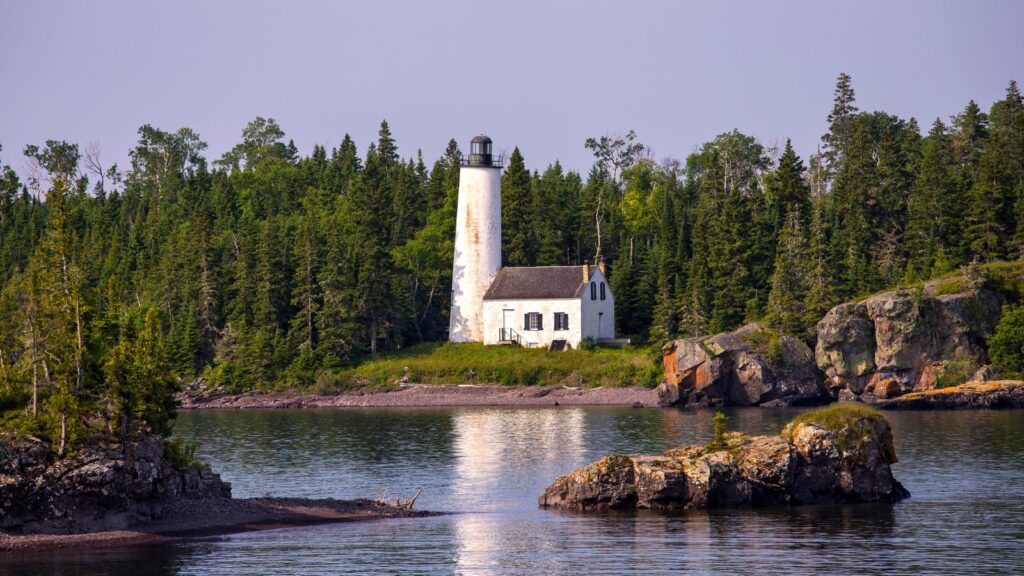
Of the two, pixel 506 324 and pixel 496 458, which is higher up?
pixel 506 324

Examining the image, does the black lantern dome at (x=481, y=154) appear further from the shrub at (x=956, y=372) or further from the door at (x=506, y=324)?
the shrub at (x=956, y=372)

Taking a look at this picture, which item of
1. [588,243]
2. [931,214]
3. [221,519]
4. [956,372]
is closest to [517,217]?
[588,243]

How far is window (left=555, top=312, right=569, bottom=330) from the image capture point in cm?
8675

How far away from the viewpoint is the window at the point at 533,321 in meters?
87.3

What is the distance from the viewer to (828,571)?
96.2 ft

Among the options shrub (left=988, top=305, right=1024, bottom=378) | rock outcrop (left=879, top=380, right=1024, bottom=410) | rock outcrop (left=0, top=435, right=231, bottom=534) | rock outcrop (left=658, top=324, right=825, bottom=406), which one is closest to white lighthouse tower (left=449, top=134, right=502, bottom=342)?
rock outcrop (left=658, top=324, right=825, bottom=406)

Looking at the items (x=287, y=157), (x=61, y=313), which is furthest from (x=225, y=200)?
(x=61, y=313)

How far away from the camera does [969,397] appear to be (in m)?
69.8

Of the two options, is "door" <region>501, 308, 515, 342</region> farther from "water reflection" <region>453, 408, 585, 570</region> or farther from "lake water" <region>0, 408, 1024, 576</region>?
"lake water" <region>0, 408, 1024, 576</region>

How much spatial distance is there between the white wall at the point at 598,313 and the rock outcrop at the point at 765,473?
47949 millimetres

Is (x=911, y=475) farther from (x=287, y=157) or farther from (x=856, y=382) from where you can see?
(x=287, y=157)

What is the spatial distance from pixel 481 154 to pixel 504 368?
14.5 meters

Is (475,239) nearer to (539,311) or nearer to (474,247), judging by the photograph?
(474,247)

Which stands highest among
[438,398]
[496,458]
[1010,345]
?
[1010,345]
